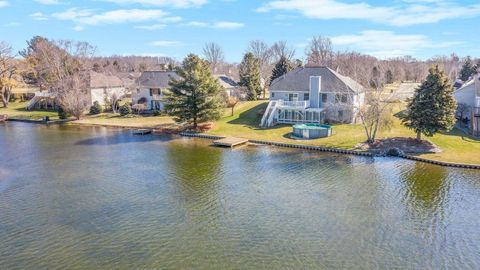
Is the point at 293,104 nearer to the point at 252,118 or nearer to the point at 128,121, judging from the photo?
the point at 252,118

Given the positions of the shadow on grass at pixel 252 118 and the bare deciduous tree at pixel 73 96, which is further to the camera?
the bare deciduous tree at pixel 73 96

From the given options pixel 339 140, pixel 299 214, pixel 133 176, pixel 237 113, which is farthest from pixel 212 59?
pixel 299 214

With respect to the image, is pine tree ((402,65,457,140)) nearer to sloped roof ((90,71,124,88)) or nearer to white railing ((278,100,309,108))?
white railing ((278,100,309,108))

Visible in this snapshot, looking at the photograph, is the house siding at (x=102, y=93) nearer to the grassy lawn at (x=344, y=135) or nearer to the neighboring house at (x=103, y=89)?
the neighboring house at (x=103, y=89)

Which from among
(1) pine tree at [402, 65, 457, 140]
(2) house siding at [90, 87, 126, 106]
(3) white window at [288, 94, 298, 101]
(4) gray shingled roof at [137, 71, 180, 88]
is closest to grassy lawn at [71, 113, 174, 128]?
(2) house siding at [90, 87, 126, 106]

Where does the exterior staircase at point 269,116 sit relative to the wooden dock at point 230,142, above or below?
above

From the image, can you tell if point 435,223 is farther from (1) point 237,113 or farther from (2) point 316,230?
(1) point 237,113

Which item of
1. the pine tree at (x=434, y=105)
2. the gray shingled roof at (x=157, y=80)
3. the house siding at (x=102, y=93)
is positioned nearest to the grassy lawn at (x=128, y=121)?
the house siding at (x=102, y=93)
